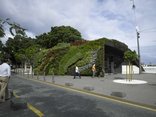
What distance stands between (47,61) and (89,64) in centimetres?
1225

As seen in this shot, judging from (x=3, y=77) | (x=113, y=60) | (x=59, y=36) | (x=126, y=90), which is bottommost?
(x=126, y=90)

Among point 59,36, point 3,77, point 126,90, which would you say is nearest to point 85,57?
point 126,90

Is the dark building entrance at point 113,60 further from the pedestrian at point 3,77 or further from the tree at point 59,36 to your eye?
the pedestrian at point 3,77

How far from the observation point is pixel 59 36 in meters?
63.9

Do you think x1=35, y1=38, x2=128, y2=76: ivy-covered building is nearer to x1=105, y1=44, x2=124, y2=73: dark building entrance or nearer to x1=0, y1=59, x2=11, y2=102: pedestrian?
x1=105, y1=44, x2=124, y2=73: dark building entrance

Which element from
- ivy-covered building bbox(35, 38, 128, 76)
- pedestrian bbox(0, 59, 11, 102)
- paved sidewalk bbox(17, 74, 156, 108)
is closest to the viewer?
pedestrian bbox(0, 59, 11, 102)

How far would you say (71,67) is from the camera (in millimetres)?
34469

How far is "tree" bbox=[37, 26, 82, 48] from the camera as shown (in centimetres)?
6294

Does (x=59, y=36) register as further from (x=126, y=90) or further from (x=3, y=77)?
(x=3, y=77)

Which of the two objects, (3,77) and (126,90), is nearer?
(3,77)

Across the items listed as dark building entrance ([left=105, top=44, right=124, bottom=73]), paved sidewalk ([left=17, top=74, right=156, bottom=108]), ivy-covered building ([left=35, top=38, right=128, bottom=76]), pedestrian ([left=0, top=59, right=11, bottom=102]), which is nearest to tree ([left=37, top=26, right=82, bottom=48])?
ivy-covered building ([left=35, top=38, right=128, bottom=76])

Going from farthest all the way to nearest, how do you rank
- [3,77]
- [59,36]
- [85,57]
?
1. [59,36]
2. [85,57]
3. [3,77]

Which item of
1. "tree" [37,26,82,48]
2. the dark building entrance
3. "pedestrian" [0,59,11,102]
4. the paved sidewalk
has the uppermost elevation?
"tree" [37,26,82,48]

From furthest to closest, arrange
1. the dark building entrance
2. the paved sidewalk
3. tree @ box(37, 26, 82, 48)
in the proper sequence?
tree @ box(37, 26, 82, 48)
the dark building entrance
the paved sidewalk
